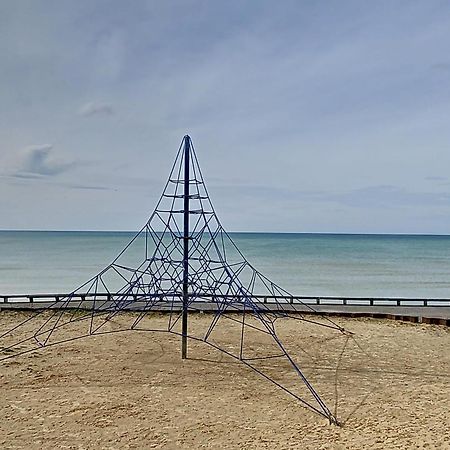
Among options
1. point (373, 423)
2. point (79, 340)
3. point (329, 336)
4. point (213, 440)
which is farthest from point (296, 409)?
point (79, 340)

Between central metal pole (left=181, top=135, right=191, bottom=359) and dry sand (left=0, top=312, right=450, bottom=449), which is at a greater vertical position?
central metal pole (left=181, top=135, right=191, bottom=359)

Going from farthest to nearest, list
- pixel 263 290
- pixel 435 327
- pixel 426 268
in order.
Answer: pixel 426 268
pixel 263 290
pixel 435 327

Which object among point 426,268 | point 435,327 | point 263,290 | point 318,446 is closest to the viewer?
point 318,446

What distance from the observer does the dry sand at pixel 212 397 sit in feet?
15.9

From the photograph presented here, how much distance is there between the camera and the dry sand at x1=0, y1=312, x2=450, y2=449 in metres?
4.86

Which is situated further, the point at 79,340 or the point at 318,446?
the point at 79,340

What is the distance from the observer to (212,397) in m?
6.01

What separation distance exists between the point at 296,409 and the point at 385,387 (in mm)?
1552

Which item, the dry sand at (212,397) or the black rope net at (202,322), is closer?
the dry sand at (212,397)

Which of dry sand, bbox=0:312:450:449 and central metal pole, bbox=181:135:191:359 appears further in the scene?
central metal pole, bbox=181:135:191:359

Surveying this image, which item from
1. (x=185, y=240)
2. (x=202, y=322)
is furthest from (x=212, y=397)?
(x=202, y=322)

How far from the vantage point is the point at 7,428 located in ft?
16.7

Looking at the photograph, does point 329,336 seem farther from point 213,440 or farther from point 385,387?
point 213,440

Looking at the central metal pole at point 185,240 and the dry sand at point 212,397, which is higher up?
the central metal pole at point 185,240
